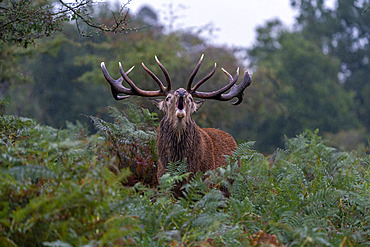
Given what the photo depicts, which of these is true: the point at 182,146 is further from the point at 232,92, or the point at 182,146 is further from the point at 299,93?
the point at 299,93

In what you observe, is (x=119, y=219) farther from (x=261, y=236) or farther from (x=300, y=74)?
(x=300, y=74)

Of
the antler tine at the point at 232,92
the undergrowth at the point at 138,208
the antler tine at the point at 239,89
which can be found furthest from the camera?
the antler tine at the point at 239,89

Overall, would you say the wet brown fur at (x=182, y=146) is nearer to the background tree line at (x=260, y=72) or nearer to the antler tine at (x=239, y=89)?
the antler tine at (x=239, y=89)

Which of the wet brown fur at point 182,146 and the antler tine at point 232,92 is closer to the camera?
the wet brown fur at point 182,146

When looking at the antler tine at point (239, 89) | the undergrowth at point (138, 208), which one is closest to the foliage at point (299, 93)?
the antler tine at point (239, 89)

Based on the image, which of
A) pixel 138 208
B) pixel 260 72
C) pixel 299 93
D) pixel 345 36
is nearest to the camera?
pixel 138 208

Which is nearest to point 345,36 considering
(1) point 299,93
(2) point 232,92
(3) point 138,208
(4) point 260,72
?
(1) point 299,93

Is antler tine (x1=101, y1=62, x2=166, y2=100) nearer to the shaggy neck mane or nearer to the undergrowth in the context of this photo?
the shaggy neck mane

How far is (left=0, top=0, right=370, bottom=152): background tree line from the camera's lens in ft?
78.7

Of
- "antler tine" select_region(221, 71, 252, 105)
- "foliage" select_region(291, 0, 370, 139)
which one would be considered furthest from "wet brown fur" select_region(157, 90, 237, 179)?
"foliage" select_region(291, 0, 370, 139)

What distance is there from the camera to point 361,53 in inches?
1697

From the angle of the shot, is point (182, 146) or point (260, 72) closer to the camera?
point (182, 146)

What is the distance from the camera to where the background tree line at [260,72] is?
24.0 m

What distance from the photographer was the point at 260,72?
104ft
